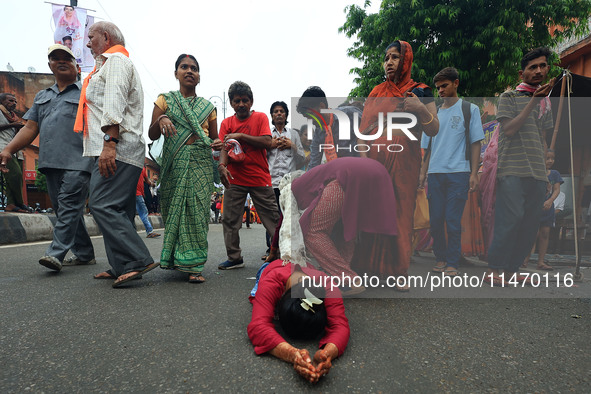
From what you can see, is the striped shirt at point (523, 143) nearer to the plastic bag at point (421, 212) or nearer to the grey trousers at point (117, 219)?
the plastic bag at point (421, 212)

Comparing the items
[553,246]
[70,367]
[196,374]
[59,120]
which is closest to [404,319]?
[196,374]

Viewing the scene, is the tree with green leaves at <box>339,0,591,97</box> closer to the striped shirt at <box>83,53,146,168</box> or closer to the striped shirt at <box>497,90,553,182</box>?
the striped shirt at <box>497,90,553,182</box>

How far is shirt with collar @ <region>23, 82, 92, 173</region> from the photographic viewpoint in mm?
3203

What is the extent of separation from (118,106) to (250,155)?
1351 mm

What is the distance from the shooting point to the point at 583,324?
1946 mm

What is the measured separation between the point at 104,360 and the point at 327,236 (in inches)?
57.6

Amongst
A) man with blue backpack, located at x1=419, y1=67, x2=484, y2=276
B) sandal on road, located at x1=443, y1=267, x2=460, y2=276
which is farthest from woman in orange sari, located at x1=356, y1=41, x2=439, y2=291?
sandal on road, located at x1=443, y1=267, x2=460, y2=276

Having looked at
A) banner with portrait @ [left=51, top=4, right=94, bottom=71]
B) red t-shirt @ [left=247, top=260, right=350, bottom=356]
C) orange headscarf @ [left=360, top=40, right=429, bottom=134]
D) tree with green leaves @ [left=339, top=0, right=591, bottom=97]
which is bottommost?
red t-shirt @ [left=247, top=260, right=350, bottom=356]

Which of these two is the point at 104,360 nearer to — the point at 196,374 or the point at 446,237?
the point at 196,374

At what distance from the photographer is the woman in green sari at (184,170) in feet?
9.53

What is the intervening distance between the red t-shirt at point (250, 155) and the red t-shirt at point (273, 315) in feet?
6.00

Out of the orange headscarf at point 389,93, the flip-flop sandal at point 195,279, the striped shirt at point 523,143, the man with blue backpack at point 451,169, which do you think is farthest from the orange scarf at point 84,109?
the striped shirt at point 523,143

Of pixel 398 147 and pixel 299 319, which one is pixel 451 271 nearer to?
pixel 398 147

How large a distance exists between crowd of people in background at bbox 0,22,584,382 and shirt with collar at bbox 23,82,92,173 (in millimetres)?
13
